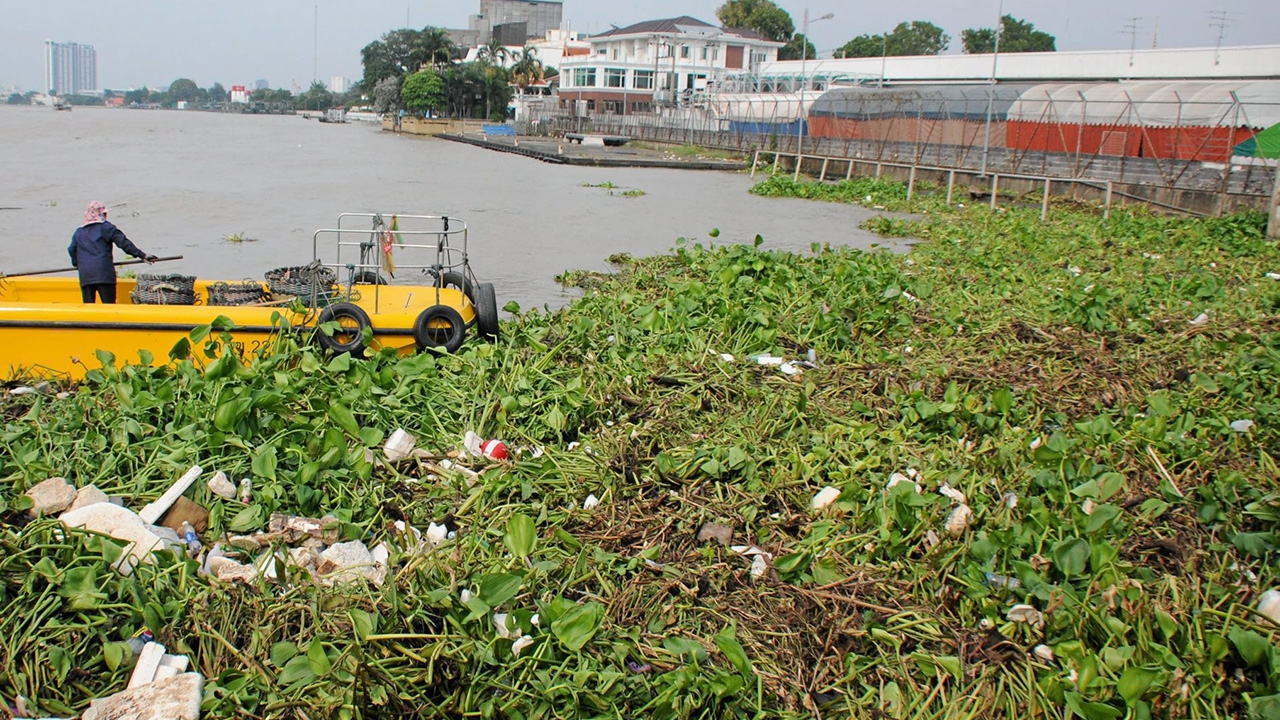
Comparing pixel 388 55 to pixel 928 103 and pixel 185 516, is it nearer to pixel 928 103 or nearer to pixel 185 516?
pixel 928 103

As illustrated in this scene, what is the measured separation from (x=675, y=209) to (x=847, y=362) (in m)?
17.9

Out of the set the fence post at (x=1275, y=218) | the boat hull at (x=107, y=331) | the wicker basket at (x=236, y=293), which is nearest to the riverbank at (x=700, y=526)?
the boat hull at (x=107, y=331)

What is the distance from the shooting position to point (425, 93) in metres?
86.8

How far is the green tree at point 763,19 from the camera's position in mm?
96000

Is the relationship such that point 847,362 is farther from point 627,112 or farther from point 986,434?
point 627,112

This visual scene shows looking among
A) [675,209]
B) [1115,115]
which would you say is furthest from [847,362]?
[1115,115]

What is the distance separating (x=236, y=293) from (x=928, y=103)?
31.0 metres

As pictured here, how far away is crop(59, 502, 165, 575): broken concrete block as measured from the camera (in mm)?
4078

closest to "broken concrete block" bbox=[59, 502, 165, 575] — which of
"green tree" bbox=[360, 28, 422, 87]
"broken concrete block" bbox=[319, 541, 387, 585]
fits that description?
"broken concrete block" bbox=[319, 541, 387, 585]

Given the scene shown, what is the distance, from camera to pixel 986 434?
6066 mm

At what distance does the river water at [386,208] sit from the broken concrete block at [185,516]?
7.90 meters

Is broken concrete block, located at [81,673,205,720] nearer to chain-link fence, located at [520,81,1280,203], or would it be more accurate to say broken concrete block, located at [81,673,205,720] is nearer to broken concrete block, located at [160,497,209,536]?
broken concrete block, located at [160,497,209,536]

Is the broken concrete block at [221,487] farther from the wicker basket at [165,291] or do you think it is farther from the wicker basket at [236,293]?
the wicker basket at [165,291]

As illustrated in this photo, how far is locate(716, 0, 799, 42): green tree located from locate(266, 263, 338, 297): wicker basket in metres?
93.0
